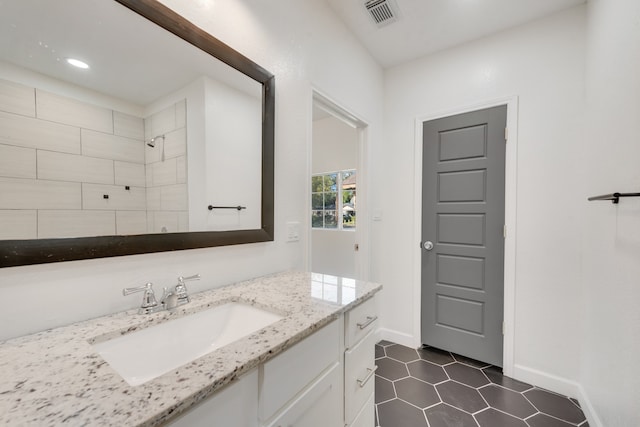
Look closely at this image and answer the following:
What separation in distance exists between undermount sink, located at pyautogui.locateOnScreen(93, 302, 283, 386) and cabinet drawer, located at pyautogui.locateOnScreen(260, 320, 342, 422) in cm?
17

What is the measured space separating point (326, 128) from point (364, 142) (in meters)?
1.64

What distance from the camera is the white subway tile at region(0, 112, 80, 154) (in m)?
0.72

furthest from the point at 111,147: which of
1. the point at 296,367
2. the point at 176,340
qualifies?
the point at 296,367

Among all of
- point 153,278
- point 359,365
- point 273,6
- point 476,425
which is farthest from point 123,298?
point 476,425

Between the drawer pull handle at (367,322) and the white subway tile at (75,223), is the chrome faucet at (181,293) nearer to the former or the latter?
the white subway tile at (75,223)

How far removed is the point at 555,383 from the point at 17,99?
320 cm

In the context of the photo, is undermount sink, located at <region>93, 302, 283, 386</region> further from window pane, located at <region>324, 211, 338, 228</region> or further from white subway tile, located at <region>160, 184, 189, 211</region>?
window pane, located at <region>324, 211, 338, 228</region>

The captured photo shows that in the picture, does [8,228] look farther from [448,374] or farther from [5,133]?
[448,374]

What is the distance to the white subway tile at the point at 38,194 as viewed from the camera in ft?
2.34

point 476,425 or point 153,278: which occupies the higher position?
point 153,278

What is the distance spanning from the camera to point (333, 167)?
3.96m

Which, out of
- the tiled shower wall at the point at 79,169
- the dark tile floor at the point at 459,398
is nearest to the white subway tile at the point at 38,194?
the tiled shower wall at the point at 79,169

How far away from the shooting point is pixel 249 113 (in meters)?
1.37

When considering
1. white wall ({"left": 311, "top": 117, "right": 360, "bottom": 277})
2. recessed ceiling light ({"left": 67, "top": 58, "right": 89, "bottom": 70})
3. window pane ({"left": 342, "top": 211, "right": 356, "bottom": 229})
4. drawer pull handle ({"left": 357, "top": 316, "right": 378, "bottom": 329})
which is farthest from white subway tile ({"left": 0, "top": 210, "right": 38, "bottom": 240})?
window pane ({"left": 342, "top": 211, "right": 356, "bottom": 229})
